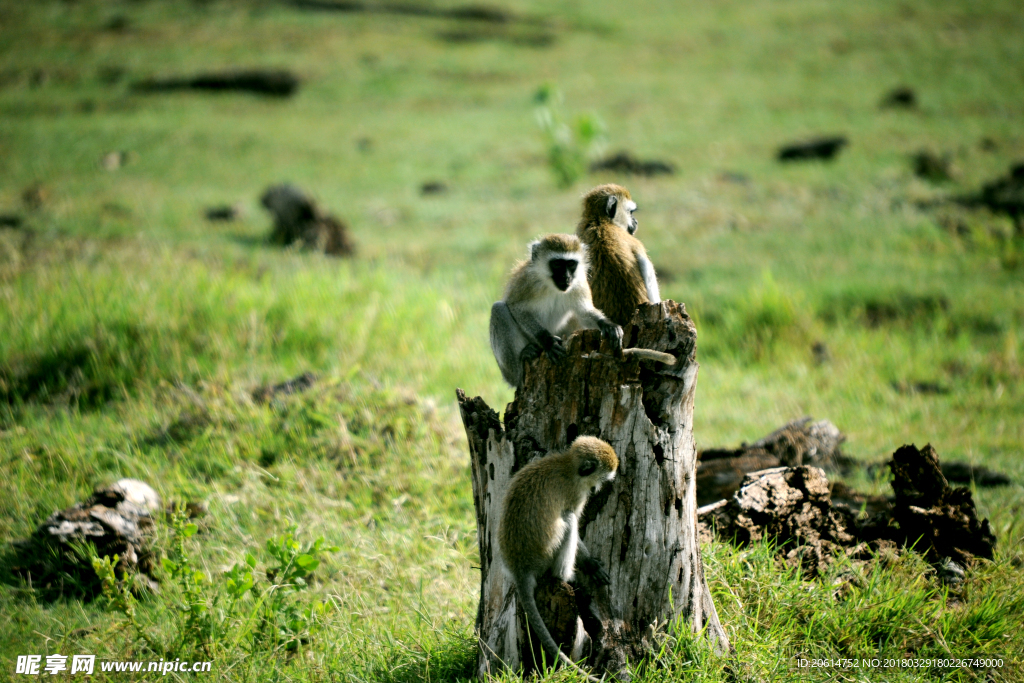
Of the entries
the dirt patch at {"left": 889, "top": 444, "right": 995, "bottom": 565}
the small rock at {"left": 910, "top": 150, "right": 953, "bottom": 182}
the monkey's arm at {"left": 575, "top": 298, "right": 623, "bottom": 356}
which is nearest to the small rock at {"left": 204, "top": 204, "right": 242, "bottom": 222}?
the monkey's arm at {"left": 575, "top": 298, "right": 623, "bottom": 356}

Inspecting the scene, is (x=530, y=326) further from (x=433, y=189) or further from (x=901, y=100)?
(x=901, y=100)

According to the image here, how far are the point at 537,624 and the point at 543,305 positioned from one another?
2.11m

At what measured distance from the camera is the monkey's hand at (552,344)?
397cm

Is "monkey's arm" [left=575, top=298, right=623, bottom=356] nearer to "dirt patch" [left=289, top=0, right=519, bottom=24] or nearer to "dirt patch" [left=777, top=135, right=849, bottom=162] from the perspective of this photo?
"dirt patch" [left=777, top=135, right=849, bottom=162]

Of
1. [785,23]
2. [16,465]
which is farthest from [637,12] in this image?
[16,465]

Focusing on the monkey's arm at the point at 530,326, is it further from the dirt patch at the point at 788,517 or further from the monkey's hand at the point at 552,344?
the dirt patch at the point at 788,517

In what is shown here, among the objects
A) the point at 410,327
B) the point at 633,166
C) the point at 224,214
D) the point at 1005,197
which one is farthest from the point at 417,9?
the point at 410,327

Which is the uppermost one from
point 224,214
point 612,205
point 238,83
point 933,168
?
point 238,83

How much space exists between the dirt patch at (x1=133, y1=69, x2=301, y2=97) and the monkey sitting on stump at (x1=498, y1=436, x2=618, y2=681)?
23.6 meters

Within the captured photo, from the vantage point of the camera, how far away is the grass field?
428cm

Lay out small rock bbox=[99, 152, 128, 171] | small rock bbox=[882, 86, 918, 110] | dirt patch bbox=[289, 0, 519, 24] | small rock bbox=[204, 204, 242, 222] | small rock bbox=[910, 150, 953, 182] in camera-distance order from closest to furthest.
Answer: small rock bbox=[204, 204, 242, 222]
small rock bbox=[910, 150, 953, 182]
small rock bbox=[99, 152, 128, 171]
small rock bbox=[882, 86, 918, 110]
dirt patch bbox=[289, 0, 519, 24]

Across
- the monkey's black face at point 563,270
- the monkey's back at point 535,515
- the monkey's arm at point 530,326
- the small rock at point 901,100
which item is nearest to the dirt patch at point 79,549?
the monkey's back at point 535,515

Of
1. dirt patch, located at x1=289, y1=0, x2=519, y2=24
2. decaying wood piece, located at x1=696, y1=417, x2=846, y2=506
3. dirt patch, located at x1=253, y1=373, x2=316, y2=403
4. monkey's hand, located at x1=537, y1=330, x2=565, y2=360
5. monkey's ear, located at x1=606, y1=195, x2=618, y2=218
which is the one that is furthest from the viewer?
dirt patch, located at x1=289, y1=0, x2=519, y2=24

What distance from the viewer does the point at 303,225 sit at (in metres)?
12.6
